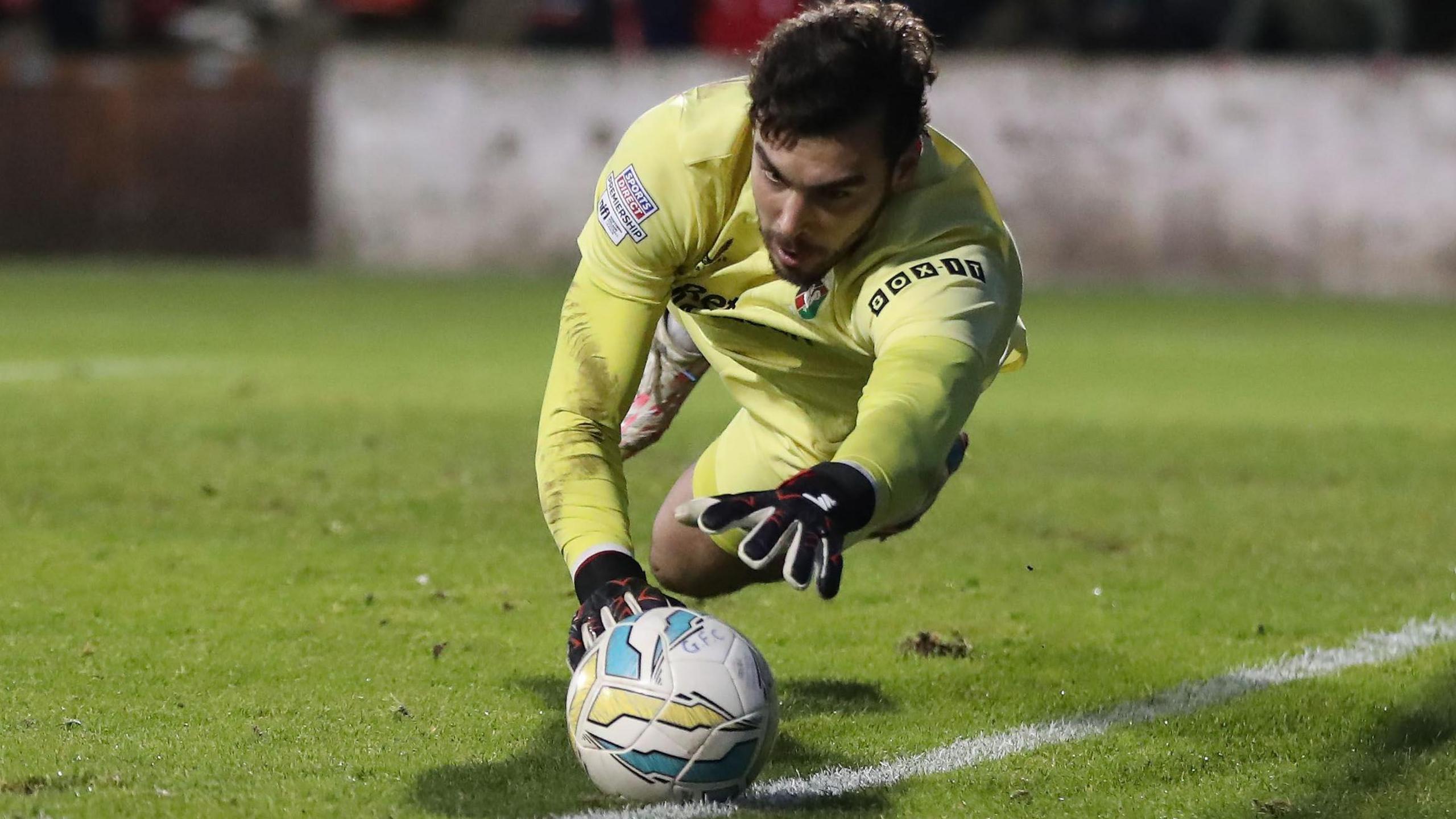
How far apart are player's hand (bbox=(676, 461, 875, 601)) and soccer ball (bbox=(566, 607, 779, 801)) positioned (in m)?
0.49

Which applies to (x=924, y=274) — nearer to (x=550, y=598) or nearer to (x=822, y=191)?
(x=822, y=191)

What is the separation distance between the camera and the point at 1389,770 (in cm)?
420

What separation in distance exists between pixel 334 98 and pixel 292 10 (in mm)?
2680

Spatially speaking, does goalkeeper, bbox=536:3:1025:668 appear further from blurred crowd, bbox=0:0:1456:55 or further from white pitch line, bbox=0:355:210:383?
blurred crowd, bbox=0:0:1456:55

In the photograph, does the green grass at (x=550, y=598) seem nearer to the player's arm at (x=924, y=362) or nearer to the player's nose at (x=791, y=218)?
the player's arm at (x=924, y=362)

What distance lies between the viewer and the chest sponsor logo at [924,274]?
13.3 ft

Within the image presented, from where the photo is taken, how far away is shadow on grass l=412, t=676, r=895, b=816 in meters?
3.79

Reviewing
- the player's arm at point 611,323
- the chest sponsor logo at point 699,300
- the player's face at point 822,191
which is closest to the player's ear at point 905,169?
the player's face at point 822,191

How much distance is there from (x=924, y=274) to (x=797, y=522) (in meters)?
0.89

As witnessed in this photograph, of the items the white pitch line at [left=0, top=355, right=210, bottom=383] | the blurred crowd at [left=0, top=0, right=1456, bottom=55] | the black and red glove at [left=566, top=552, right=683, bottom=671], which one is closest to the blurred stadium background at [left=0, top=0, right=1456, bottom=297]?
the blurred crowd at [left=0, top=0, right=1456, bottom=55]

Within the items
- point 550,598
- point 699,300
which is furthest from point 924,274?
point 550,598

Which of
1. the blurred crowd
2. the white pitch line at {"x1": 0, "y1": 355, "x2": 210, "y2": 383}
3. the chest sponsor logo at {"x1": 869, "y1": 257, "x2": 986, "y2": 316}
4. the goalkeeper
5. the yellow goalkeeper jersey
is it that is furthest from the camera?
the blurred crowd

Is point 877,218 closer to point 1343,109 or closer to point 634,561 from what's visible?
point 634,561

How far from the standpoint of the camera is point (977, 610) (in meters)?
5.88
